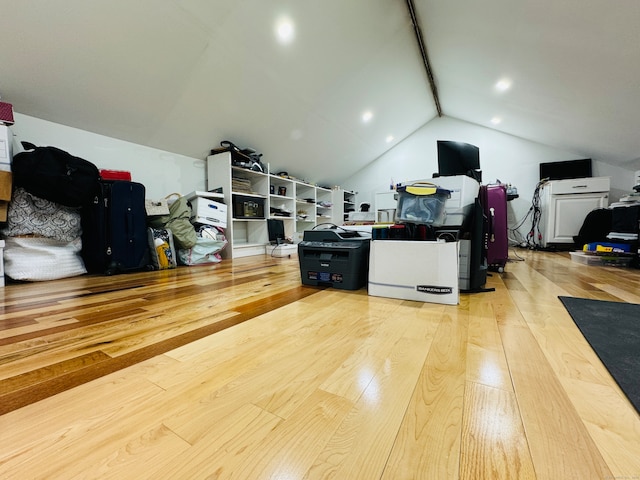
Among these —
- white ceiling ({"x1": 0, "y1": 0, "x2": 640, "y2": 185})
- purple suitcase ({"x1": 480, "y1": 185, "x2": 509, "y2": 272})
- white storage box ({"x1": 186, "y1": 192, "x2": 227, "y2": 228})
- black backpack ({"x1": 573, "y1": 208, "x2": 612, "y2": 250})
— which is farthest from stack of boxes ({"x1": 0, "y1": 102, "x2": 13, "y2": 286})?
black backpack ({"x1": 573, "y1": 208, "x2": 612, "y2": 250})

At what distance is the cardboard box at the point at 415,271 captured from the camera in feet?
3.77

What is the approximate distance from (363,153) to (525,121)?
2.47m

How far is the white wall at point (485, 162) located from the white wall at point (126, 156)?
3.60 m

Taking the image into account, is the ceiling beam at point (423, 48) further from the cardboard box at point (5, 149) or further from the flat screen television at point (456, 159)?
the cardboard box at point (5, 149)

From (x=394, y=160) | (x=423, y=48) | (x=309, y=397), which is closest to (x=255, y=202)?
(x=423, y=48)

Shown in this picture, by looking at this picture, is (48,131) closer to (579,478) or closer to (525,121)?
(579,478)

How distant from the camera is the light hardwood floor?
0.38m

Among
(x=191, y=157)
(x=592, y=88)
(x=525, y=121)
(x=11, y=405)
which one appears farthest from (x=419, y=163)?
(x=11, y=405)

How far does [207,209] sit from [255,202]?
0.81m

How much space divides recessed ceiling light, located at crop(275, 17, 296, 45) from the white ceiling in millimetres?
65

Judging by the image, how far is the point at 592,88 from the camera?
2.12 meters

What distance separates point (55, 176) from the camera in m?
1.66

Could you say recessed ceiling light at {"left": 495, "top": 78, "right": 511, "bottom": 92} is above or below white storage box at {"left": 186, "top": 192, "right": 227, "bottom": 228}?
A: above

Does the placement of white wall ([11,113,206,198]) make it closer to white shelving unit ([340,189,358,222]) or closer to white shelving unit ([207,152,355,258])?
white shelving unit ([207,152,355,258])
